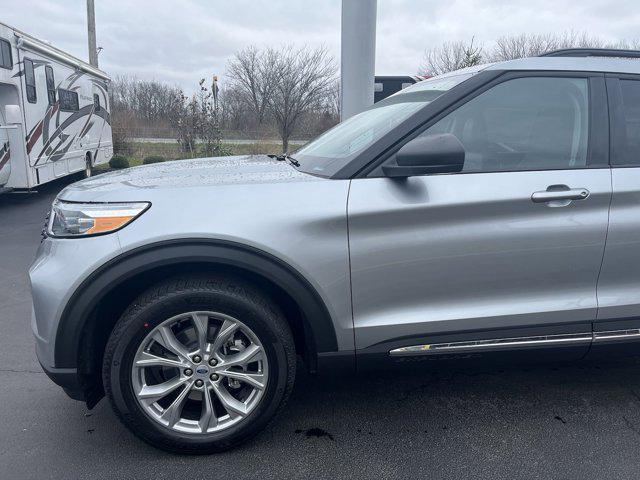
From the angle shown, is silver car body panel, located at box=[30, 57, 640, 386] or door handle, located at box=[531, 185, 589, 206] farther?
door handle, located at box=[531, 185, 589, 206]

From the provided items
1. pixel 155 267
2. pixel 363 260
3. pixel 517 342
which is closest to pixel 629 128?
pixel 517 342

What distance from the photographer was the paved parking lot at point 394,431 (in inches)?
98.3

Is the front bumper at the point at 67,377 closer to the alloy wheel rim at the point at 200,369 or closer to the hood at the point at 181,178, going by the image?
the alloy wheel rim at the point at 200,369

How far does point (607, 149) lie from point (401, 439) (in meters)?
1.81

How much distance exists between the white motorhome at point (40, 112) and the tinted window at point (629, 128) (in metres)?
9.43

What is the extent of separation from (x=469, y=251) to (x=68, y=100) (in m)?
12.2

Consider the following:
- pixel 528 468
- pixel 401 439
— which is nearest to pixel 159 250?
pixel 401 439

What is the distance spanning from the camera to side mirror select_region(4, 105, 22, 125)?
9359mm

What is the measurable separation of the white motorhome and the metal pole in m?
6.12

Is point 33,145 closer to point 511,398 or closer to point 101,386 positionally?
point 101,386

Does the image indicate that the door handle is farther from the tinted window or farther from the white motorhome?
the white motorhome

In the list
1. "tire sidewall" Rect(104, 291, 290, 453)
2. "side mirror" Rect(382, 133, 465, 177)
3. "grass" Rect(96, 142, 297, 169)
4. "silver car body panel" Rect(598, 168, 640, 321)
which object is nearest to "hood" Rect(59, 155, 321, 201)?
A: "side mirror" Rect(382, 133, 465, 177)

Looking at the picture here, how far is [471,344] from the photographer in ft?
8.56

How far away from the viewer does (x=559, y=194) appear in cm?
254
